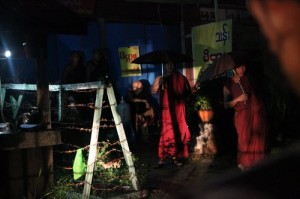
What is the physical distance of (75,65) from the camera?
1074 centimetres

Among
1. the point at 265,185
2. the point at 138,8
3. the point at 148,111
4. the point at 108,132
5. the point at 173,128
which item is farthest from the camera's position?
the point at 138,8

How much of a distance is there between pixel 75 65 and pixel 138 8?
10.7ft

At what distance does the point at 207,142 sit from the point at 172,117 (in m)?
1.34

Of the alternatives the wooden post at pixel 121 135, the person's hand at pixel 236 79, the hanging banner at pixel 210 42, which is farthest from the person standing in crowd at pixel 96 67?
the wooden post at pixel 121 135

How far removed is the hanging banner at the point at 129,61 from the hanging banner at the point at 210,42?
5.71 ft

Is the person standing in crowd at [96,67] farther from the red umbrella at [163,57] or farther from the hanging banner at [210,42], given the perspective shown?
the hanging banner at [210,42]

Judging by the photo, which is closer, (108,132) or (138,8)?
(108,132)

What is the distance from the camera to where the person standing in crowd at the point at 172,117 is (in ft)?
28.8

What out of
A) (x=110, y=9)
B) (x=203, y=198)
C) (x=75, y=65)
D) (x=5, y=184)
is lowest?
(x=5, y=184)

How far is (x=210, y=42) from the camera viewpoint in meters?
11.2

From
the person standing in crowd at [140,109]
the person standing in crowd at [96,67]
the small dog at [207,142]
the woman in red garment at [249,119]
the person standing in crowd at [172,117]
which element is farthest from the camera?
the person standing in crowd at [140,109]

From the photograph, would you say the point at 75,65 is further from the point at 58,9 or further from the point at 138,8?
the point at 58,9

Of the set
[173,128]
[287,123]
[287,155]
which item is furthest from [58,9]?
[287,123]

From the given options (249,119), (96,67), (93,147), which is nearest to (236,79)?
(249,119)
